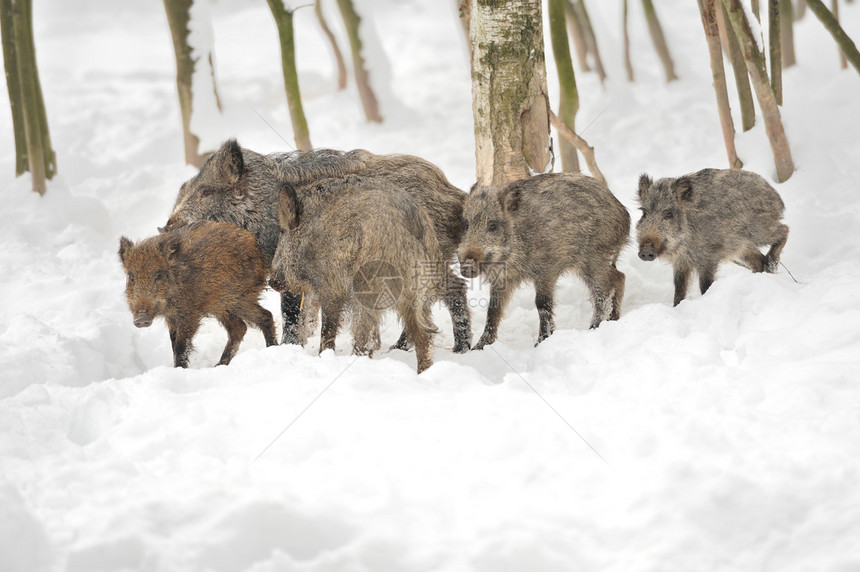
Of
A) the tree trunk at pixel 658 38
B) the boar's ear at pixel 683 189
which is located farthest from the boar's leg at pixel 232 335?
the tree trunk at pixel 658 38

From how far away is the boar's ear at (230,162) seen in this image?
6109 mm

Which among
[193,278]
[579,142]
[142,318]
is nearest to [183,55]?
[579,142]

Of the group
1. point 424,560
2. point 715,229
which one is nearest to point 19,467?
point 424,560

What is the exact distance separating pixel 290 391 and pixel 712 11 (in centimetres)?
505

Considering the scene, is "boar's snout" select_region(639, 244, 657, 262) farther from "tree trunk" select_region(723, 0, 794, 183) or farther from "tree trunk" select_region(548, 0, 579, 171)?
"tree trunk" select_region(548, 0, 579, 171)

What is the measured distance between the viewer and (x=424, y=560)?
10.6 feet

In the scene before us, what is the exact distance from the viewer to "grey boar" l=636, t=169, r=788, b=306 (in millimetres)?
6031

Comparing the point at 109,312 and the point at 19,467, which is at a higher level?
the point at 19,467

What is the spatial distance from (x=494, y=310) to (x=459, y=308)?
288mm

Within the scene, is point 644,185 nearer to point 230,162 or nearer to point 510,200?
point 510,200

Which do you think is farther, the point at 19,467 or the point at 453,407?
the point at 453,407

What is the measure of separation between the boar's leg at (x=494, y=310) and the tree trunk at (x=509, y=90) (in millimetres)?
983

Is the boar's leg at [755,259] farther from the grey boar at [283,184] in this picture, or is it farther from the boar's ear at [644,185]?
the grey boar at [283,184]

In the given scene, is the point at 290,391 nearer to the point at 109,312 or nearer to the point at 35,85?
the point at 109,312
